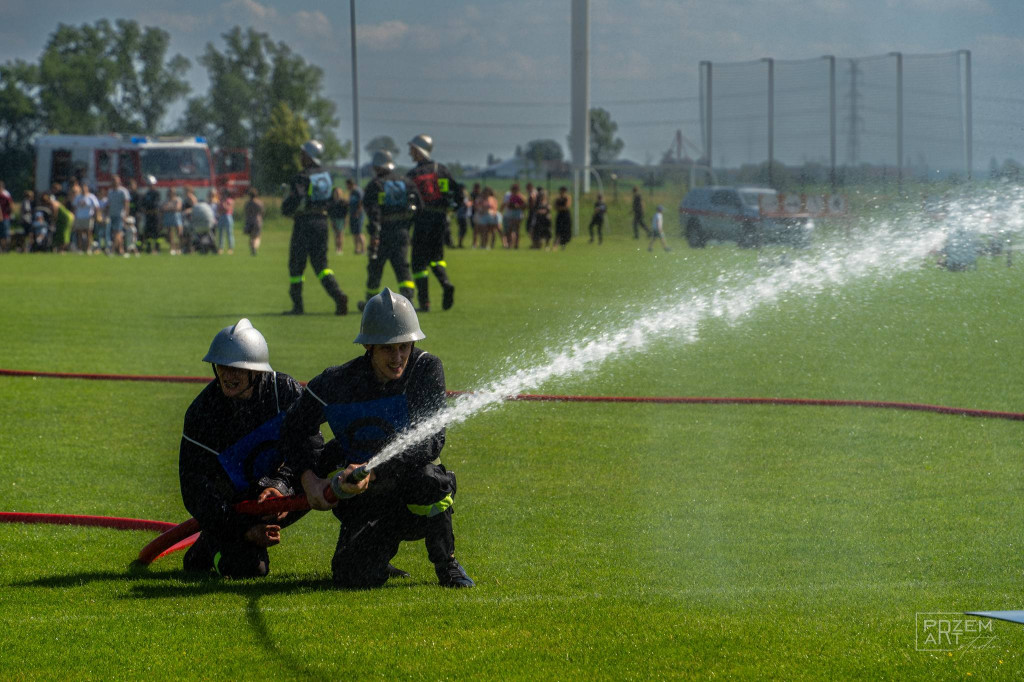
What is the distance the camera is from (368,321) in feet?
15.0

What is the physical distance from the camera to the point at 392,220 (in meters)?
15.3

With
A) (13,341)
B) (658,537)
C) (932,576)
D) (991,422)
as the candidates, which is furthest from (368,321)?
(13,341)

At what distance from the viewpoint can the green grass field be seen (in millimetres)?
3969

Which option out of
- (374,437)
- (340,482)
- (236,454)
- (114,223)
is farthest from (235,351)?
(114,223)

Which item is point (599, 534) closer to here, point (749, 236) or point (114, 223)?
point (749, 236)

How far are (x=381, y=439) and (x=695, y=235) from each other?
29.1 meters

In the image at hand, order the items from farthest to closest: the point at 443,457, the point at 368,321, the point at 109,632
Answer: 1. the point at 443,457
2. the point at 368,321
3. the point at 109,632

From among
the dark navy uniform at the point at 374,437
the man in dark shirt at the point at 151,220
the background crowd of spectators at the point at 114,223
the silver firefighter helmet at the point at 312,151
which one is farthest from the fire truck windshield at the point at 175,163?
the dark navy uniform at the point at 374,437

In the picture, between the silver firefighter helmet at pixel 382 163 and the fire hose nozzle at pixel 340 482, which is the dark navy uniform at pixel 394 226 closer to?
the silver firefighter helmet at pixel 382 163

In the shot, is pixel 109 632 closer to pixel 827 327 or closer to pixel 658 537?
pixel 658 537

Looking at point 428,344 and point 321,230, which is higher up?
point 321,230

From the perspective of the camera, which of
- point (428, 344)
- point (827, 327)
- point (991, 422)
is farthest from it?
point (827, 327)

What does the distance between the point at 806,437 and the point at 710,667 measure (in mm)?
4184

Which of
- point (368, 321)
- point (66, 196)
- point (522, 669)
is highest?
point (66, 196)
